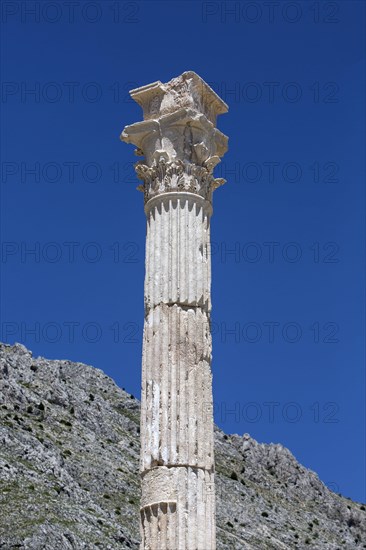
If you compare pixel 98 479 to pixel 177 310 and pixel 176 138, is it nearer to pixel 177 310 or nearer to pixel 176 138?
pixel 176 138

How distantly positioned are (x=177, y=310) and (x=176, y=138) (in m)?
3.07

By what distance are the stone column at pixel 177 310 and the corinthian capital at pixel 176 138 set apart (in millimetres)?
17

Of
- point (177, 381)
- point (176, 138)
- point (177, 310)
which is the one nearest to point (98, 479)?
point (176, 138)

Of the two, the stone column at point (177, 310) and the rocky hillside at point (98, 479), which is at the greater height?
the rocky hillside at point (98, 479)

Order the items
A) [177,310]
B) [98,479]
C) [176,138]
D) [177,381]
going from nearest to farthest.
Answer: [177,381]
[177,310]
[176,138]
[98,479]

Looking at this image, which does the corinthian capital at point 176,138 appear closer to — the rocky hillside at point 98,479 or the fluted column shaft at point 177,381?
the fluted column shaft at point 177,381

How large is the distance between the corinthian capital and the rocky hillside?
1571 inches

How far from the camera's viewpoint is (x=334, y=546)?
291 ft

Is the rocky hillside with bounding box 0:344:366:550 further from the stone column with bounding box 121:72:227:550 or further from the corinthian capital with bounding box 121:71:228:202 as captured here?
the stone column with bounding box 121:72:227:550

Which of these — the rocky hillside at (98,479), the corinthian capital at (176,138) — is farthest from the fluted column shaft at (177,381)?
the rocky hillside at (98,479)

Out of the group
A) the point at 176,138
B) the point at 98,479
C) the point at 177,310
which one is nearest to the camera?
the point at 177,310

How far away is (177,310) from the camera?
1452 cm

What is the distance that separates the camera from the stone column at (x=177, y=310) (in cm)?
1338

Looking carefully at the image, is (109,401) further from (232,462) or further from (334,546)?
(334,546)
